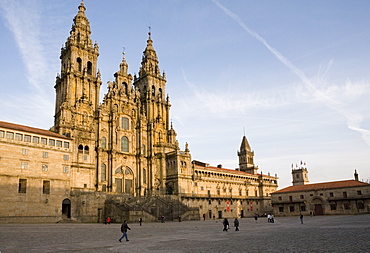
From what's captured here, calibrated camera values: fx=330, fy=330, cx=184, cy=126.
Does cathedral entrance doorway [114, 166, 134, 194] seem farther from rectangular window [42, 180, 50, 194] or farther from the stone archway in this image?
the stone archway

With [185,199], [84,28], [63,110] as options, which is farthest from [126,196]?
[84,28]

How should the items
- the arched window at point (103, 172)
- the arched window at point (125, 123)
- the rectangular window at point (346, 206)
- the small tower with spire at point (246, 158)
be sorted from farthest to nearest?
the small tower with spire at point (246, 158) → the rectangular window at point (346, 206) → the arched window at point (125, 123) → the arched window at point (103, 172)

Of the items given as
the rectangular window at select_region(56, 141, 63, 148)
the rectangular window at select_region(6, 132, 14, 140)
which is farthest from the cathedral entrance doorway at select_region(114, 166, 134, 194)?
the rectangular window at select_region(6, 132, 14, 140)

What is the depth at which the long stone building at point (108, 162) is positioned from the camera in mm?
48750

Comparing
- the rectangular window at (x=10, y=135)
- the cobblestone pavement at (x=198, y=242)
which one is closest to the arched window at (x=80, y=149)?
the rectangular window at (x=10, y=135)

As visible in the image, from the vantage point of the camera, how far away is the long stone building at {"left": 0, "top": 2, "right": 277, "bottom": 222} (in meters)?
48.8

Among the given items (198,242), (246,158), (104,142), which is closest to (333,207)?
(246,158)

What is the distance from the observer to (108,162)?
67188 millimetres

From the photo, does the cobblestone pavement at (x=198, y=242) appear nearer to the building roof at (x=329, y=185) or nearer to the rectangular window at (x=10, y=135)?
the rectangular window at (x=10, y=135)

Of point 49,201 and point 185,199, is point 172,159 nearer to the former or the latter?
point 185,199

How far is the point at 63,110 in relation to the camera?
62.1 meters

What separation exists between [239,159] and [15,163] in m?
76.0

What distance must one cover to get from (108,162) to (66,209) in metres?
15.4

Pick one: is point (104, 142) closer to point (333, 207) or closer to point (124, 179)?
point (124, 179)
